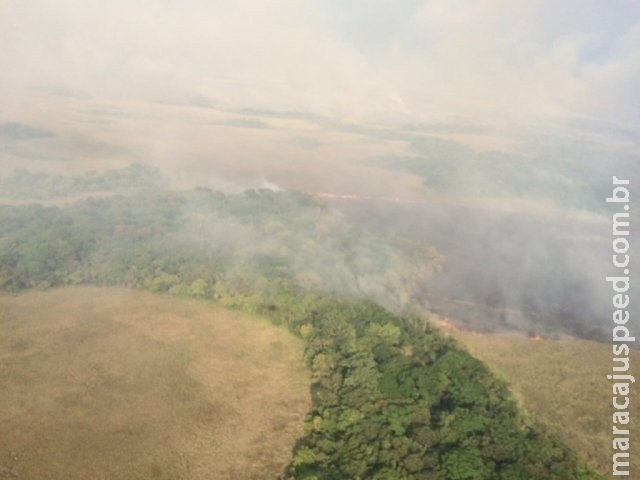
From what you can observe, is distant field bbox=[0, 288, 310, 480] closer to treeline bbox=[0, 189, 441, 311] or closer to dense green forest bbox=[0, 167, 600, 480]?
dense green forest bbox=[0, 167, 600, 480]

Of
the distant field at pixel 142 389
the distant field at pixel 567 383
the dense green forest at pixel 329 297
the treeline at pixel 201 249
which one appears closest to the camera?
the dense green forest at pixel 329 297

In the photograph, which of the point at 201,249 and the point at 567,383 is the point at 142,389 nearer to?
the point at 201,249

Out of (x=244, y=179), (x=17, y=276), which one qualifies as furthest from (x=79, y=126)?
(x=17, y=276)

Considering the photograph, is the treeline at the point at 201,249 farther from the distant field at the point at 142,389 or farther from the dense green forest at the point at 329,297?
the distant field at the point at 142,389

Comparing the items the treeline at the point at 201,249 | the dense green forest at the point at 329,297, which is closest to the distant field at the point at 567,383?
the dense green forest at the point at 329,297

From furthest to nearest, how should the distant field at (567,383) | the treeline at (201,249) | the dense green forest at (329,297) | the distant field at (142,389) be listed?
the treeline at (201,249) → the distant field at (567,383) → the distant field at (142,389) → the dense green forest at (329,297)

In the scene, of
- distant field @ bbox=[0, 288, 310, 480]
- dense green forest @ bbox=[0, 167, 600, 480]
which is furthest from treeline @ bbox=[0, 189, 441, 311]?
distant field @ bbox=[0, 288, 310, 480]
